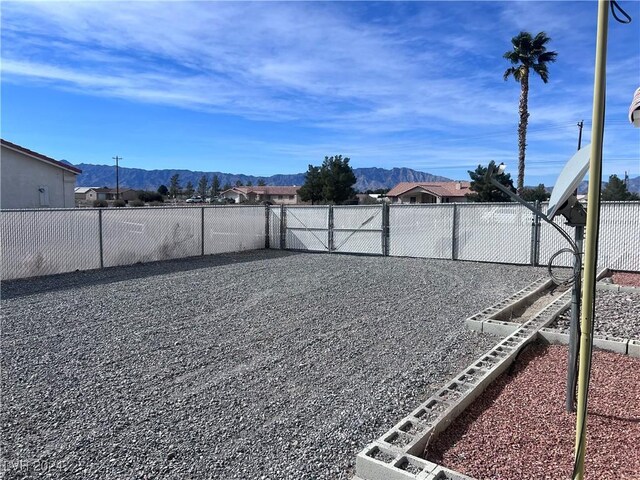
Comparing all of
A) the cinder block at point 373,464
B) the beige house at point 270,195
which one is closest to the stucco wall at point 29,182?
the cinder block at point 373,464

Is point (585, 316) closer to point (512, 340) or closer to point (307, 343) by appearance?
point (512, 340)

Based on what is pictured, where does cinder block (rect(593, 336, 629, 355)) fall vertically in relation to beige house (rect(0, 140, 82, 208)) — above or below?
below

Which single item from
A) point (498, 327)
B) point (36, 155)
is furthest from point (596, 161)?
point (36, 155)

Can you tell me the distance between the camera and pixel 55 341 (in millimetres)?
5305

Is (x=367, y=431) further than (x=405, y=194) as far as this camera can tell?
No

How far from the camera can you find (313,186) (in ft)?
163

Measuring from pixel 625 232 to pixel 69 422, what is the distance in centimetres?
1170

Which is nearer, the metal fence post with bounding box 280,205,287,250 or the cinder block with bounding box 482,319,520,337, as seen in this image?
the cinder block with bounding box 482,319,520,337

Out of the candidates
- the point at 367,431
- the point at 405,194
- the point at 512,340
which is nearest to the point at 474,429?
the point at 367,431

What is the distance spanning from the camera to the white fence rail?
1034cm

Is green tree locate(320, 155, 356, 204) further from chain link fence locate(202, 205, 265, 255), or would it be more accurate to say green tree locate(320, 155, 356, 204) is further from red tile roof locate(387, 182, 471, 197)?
chain link fence locate(202, 205, 265, 255)

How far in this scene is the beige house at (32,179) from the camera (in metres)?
15.1

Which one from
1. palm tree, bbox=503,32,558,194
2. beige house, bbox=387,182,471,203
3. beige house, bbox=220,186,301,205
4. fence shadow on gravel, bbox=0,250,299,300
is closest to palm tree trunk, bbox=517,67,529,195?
palm tree, bbox=503,32,558,194

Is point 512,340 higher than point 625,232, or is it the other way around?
point 625,232
